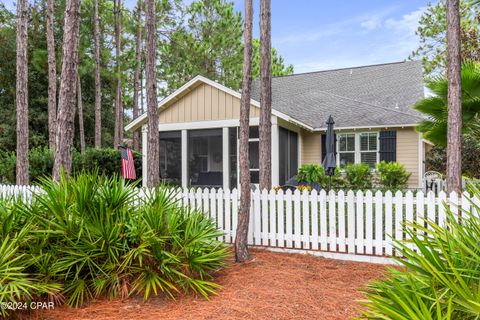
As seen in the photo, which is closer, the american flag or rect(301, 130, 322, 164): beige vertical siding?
the american flag

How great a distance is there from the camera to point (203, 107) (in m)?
13.1

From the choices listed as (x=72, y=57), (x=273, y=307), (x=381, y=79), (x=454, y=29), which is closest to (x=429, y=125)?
(x=454, y=29)

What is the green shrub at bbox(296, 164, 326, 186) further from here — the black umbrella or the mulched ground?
the mulched ground

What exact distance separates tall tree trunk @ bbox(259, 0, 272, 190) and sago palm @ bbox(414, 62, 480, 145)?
11.0 ft

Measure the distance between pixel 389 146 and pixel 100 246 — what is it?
36.0 ft

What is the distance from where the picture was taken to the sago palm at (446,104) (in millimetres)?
6719

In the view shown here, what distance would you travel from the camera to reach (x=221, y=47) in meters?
23.8

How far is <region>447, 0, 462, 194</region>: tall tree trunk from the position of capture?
574 centimetres

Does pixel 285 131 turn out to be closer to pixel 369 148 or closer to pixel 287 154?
pixel 287 154

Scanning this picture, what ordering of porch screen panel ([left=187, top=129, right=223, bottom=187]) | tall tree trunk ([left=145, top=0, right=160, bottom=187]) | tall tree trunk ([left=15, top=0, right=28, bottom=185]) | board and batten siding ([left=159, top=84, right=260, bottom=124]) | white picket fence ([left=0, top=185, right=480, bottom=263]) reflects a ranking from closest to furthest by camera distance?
white picket fence ([left=0, top=185, right=480, bottom=263]), tall tree trunk ([left=145, top=0, right=160, bottom=187]), tall tree trunk ([left=15, top=0, right=28, bottom=185]), board and batten siding ([left=159, top=84, right=260, bottom=124]), porch screen panel ([left=187, top=129, right=223, bottom=187])

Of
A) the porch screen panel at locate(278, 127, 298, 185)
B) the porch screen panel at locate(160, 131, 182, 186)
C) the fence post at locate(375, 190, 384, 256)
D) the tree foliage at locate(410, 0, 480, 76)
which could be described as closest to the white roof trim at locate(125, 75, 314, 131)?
the porch screen panel at locate(278, 127, 298, 185)

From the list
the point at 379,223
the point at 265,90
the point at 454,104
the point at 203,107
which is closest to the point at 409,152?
the point at 265,90

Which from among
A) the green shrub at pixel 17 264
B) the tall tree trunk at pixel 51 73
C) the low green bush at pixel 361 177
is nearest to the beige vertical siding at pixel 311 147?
the low green bush at pixel 361 177

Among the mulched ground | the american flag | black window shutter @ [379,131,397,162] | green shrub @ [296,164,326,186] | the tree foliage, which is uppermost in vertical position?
the tree foliage
